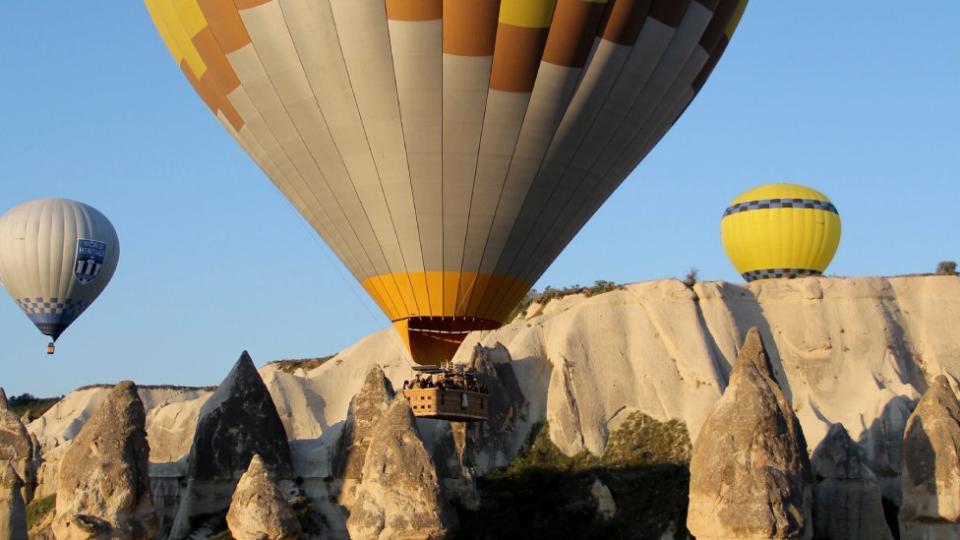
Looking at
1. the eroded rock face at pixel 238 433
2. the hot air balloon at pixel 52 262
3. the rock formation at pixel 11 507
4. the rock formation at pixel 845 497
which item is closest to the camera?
the rock formation at pixel 11 507

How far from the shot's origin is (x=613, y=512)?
128 feet

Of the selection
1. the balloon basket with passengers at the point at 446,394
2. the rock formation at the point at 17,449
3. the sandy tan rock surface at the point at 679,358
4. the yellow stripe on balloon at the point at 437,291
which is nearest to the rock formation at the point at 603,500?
the sandy tan rock surface at the point at 679,358

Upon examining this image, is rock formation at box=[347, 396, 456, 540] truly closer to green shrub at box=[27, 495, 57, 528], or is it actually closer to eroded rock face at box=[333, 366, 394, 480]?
eroded rock face at box=[333, 366, 394, 480]

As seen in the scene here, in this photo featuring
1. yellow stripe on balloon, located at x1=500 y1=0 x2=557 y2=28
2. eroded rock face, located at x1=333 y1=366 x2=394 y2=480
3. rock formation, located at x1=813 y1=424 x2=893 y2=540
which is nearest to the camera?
yellow stripe on balloon, located at x1=500 y1=0 x2=557 y2=28

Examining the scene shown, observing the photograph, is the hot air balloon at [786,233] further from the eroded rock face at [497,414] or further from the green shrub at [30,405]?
the green shrub at [30,405]

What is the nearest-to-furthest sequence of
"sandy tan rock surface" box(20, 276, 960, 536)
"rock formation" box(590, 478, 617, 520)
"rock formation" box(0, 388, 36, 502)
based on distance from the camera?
"rock formation" box(0, 388, 36, 502) < "rock formation" box(590, 478, 617, 520) < "sandy tan rock surface" box(20, 276, 960, 536)

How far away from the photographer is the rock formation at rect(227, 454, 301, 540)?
945 inches

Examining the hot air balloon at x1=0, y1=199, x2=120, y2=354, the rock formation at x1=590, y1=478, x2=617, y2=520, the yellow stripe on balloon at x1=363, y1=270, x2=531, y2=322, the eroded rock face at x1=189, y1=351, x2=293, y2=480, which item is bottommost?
the rock formation at x1=590, y1=478, x2=617, y2=520

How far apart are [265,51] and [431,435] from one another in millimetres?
12173

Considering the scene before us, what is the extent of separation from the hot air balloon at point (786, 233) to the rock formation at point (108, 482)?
29.8 meters

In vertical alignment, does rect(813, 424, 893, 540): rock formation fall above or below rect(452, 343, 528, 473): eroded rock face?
below

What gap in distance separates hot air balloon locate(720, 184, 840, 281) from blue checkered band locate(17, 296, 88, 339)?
2225 cm

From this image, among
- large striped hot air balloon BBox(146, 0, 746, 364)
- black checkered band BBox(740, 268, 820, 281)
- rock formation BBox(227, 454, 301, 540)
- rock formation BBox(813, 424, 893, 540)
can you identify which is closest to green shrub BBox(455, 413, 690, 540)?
rock formation BBox(813, 424, 893, 540)

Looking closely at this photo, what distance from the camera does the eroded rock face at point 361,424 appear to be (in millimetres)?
34625
